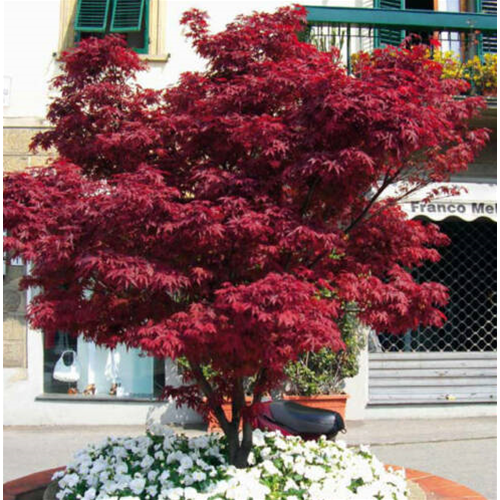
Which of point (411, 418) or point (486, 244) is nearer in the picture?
point (411, 418)

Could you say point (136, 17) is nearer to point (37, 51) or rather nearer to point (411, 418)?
point (37, 51)

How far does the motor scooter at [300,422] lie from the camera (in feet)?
21.6

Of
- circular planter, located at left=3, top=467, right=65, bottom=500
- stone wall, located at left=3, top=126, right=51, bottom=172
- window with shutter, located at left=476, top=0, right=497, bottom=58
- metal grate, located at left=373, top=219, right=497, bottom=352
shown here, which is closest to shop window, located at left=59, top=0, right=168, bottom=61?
stone wall, located at left=3, top=126, right=51, bottom=172

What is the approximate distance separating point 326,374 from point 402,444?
5.09 feet

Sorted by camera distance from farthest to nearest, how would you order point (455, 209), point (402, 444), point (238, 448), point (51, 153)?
point (51, 153), point (455, 209), point (402, 444), point (238, 448)

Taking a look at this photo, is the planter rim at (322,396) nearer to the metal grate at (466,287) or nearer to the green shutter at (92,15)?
the metal grate at (466,287)

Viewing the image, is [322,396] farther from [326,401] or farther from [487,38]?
[487,38]

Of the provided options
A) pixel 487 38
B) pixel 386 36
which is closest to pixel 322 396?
pixel 386 36

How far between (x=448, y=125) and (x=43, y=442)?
23.5 ft

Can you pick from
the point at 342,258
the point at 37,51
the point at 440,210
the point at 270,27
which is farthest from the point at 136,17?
the point at 342,258

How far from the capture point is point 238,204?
425 cm

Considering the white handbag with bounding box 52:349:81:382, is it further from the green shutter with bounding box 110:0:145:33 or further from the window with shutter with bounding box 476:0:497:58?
the window with shutter with bounding box 476:0:497:58

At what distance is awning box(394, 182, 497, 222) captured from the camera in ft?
33.2

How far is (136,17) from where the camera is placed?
10555 mm
